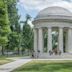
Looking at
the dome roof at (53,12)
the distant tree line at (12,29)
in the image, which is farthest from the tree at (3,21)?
the dome roof at (53,12)

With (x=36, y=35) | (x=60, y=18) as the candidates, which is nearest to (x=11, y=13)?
(x=36, y=35)

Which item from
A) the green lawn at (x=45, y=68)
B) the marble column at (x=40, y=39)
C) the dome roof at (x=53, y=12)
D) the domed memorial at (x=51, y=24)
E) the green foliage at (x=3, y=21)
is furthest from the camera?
the marble column at (x=40, y=39)

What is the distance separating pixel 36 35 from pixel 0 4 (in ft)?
110

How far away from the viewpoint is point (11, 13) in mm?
71062

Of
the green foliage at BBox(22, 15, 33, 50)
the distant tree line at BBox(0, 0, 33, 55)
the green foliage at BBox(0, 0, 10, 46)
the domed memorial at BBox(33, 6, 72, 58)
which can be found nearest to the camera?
the green foliage at BBox(0, 0, 10, 46)

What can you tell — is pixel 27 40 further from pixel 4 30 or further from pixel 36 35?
pixel 4 30

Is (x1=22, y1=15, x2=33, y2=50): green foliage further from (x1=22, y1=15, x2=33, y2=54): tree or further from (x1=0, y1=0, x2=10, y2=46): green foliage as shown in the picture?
(x1=0, y1=0, x2=10, y2=46): green foliage

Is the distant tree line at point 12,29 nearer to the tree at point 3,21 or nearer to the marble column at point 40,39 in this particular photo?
the tree at point 3,21

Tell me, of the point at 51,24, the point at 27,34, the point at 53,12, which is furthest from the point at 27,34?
the point at 51,24

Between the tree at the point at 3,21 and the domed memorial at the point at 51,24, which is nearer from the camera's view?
the tree at the point at 3,21

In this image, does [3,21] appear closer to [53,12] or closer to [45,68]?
[45,68]

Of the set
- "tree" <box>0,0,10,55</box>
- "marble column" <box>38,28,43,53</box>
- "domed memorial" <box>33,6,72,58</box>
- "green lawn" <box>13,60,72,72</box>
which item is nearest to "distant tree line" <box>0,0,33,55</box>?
"tree" <box>0,0,10,55</box>

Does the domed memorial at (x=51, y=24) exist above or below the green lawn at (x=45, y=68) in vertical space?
above

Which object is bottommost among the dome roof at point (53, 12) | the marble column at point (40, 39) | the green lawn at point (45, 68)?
the green lawn at point (45, 68)
